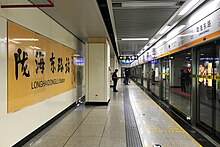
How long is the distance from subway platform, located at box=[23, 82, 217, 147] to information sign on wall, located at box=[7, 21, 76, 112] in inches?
33.8

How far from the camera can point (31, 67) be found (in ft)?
13.9

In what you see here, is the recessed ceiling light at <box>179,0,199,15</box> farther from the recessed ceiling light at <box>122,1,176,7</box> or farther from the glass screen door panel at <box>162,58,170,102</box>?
the glass screen door panel at <box>162,58,170,102</box>

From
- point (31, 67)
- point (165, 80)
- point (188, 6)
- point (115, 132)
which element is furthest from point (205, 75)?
point (165, 80)

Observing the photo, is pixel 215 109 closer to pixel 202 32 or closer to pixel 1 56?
pixel 202 32

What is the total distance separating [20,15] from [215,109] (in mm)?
4533

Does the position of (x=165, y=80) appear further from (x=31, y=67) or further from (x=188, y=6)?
(x=31, y=67)

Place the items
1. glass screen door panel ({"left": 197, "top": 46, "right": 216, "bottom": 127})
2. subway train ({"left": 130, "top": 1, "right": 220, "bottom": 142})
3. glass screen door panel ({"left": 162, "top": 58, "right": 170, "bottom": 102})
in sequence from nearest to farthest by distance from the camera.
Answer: subway train ({"left": 130, "top": 1, "right": 220, "bottom": 142})
glass screen door panel ({"left": 197, "top": 46, "right": 216, "bottom": 127})
glass screen door panel ({"left": 162, "top": 58, "right": 170, "bottom": 102})

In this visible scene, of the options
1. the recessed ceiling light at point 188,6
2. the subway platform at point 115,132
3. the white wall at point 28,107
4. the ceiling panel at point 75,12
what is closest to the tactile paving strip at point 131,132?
the subway platform at point 115,132

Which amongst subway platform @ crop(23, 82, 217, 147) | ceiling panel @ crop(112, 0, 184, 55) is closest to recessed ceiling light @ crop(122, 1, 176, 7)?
ceiling panel @ crop(112, 0, 184, 55)

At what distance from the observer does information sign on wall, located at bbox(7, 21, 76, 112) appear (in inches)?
137

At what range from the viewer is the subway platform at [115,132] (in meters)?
3.93

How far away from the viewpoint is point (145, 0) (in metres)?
4.52

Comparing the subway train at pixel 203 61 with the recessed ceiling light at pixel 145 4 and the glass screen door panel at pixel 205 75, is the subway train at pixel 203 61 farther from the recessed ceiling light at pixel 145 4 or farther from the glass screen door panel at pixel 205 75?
the recessed ceiling light at pixel 145 4

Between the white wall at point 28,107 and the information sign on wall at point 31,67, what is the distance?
0.12m
